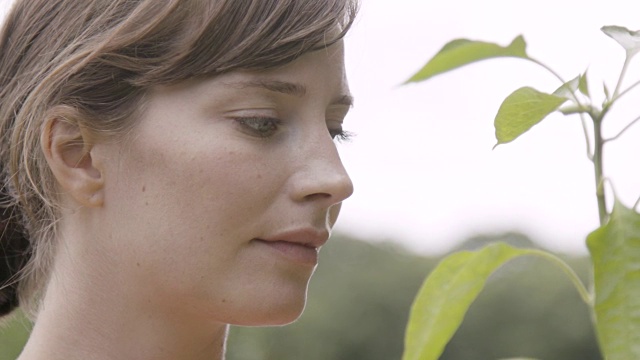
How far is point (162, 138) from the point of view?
1.66 meters

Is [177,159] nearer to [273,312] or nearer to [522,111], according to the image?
[273,312]

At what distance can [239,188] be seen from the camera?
159 centimetres

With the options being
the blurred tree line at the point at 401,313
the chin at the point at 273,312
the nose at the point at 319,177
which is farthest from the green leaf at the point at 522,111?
the blurred tree line at the point at 401,313

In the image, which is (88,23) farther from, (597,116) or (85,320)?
(597,116)

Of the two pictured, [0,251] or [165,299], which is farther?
[0,251]

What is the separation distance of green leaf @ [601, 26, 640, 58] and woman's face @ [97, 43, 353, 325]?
0.59m

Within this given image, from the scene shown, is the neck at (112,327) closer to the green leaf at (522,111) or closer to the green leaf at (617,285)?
the green leaf at (522,111)

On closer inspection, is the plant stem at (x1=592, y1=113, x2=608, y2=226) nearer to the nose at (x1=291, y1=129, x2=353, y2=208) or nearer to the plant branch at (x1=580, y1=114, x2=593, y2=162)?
the plant branch at (x1=580, y1=114, x2=593, y2=162)

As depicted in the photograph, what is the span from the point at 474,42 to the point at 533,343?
22.7ft

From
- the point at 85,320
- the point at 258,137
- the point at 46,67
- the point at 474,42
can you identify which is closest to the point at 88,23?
the point at 46,67

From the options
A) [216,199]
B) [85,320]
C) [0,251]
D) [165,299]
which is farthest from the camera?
[0,251]

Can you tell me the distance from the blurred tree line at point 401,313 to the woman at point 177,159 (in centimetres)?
572

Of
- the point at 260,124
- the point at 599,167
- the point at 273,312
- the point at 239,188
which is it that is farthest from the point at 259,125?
the point at 599,167

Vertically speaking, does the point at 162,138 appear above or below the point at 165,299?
above
